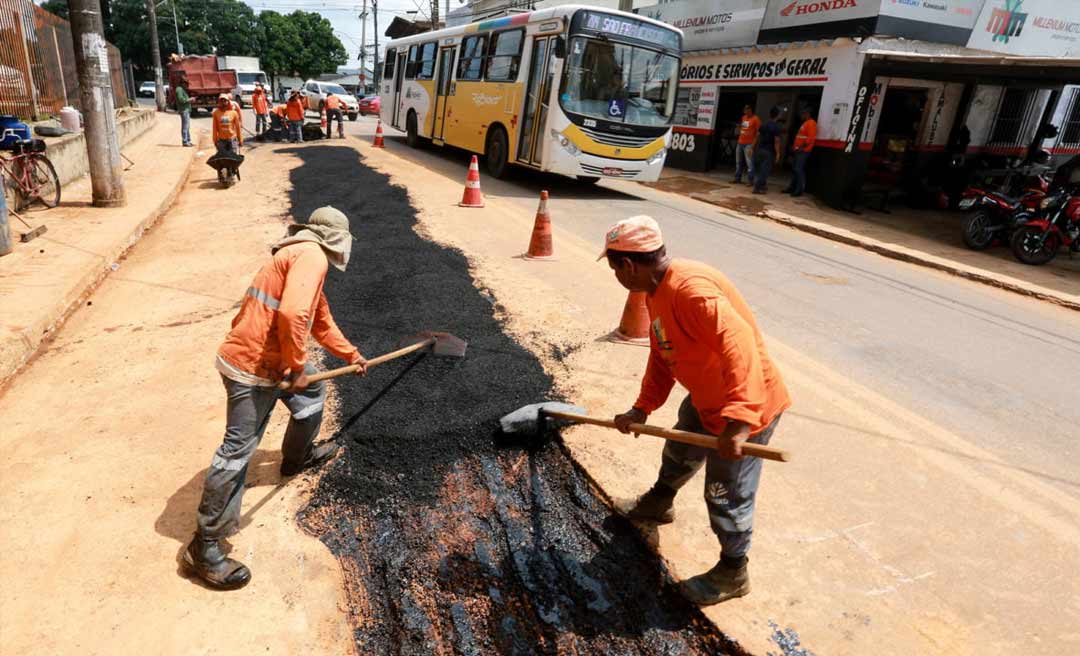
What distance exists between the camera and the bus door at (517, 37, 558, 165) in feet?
35.0

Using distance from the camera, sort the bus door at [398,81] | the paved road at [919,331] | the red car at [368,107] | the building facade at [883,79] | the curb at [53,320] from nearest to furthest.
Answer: the paved road at [919,331], the curb at [53,320], the building facade at [883,79], the bus door at [398,81], the red car at [368,107]

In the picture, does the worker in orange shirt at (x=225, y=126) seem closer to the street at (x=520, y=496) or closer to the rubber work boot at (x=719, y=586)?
the street at (x=520, y=496)

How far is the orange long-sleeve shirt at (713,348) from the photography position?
81.1 inches

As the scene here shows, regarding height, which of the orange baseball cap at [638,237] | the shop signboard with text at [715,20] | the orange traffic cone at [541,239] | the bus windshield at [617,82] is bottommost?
the orange traffic cone at [541,239]

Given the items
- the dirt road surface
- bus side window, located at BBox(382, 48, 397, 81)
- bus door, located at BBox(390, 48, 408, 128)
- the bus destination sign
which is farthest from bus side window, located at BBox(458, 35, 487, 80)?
the dirt road surface

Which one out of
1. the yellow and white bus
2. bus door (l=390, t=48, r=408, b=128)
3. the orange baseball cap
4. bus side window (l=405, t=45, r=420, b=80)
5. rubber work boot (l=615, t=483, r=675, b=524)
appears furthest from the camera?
bus door (l=390, t=48, r=408, b=128)

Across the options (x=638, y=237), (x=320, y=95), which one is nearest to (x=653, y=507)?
(x=638, y=237)

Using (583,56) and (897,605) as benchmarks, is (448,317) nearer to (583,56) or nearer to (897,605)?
(897,605)

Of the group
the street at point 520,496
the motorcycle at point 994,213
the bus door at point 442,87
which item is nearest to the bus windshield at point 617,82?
the bus door at point 442,87

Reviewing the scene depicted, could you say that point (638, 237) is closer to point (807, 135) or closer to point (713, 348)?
point (713, 348)

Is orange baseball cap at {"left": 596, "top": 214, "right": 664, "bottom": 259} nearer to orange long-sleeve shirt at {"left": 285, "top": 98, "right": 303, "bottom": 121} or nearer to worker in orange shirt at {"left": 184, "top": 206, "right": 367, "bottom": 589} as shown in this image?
worker in orange shirt at {"left": 184, "top": 206, "right": 367, "bottom": 589}

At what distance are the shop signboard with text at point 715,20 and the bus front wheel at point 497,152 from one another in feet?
21.9

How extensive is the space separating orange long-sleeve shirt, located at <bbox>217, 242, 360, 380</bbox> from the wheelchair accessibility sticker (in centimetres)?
894

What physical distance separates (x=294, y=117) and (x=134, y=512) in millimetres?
16588
